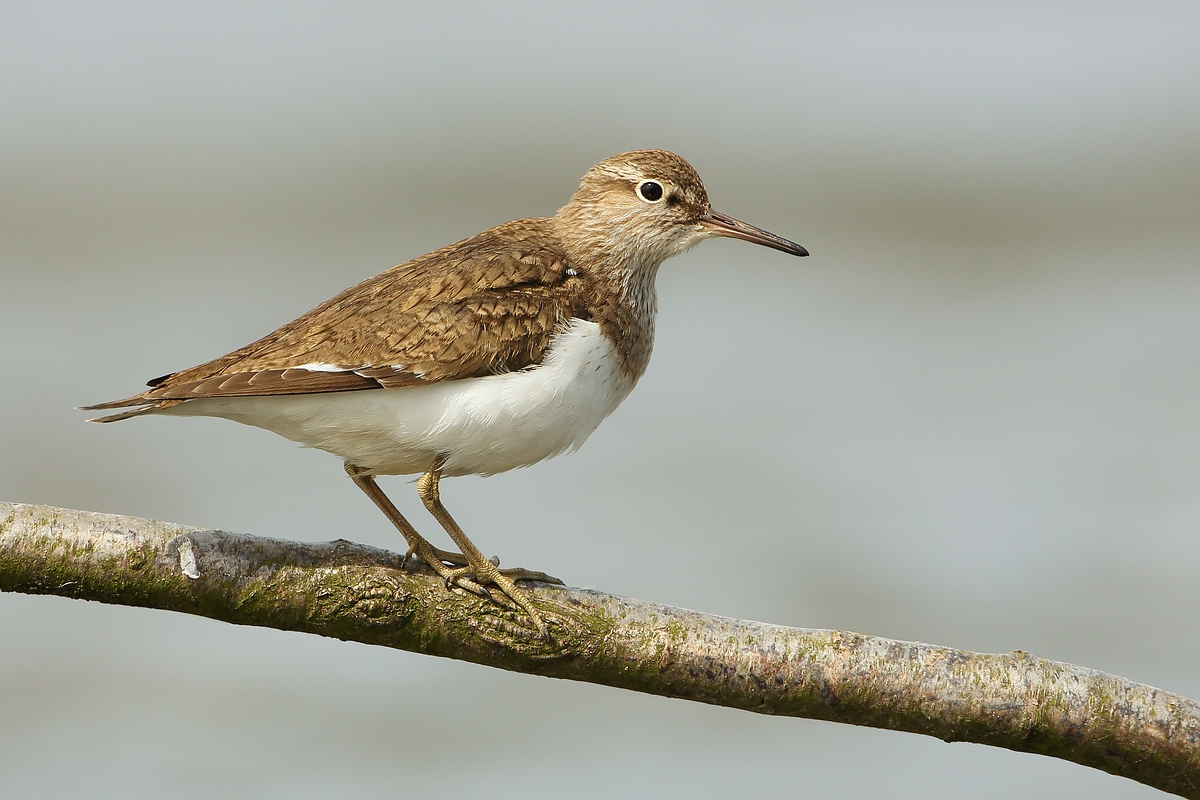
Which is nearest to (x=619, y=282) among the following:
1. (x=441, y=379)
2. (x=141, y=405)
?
(x=441, y=379)

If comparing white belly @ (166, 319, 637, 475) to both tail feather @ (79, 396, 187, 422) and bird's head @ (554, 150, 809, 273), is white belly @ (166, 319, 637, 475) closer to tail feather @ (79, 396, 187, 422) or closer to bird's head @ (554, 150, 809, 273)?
tail feather @ (79, 396, 187, 422)

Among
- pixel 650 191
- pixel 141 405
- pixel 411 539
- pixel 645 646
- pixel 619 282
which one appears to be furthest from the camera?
pixel 650 191

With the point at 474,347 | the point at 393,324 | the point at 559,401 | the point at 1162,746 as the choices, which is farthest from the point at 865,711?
the point at 393,324

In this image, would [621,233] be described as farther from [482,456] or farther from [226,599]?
[226,599]

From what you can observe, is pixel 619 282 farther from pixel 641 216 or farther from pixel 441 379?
pixel 441 379

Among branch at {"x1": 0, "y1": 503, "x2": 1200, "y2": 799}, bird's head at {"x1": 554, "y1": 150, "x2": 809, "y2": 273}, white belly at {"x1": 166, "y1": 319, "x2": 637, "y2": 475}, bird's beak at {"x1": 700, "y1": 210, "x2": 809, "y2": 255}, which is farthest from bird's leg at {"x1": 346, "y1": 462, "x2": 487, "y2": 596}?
bird's beak at {"x1": 700, "y1": 210, "x2": 809, "y2": 255}

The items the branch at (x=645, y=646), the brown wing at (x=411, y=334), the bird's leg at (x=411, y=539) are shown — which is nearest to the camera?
the branch at (x=645, y=646)

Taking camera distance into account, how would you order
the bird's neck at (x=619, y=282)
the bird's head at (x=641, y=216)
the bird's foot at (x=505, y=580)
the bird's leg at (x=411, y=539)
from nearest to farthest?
the bird's foot at (x=505, y=580) → the bird's leg at (x=411, y=539) → the bird's neck at (x=619, y=282) → the bird's head at (x=641, y=216)

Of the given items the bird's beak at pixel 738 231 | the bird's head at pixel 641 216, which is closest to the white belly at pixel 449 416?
the bird's head at pixel 641 216

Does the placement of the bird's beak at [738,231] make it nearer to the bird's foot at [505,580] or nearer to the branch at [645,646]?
the bird's foot at [505,580]
